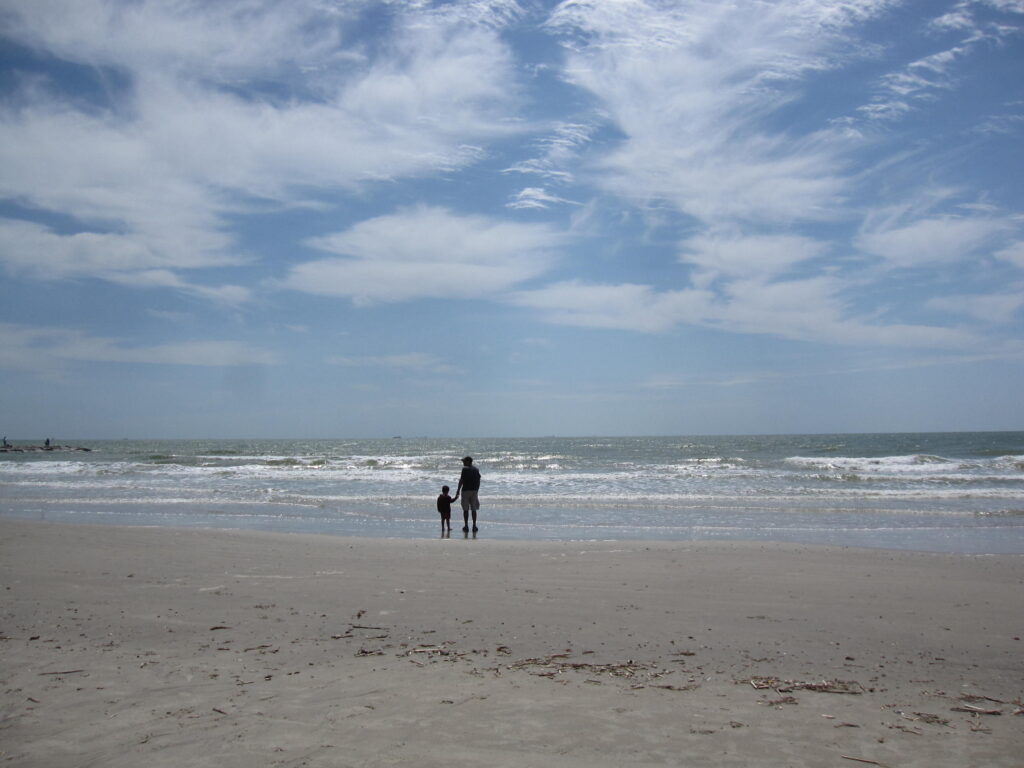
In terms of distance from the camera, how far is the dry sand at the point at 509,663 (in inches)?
153

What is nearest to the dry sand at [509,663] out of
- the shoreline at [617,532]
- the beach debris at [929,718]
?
the beach debris at [929,718]

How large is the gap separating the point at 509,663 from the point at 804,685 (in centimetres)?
206

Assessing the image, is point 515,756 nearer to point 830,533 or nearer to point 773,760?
point 773,760

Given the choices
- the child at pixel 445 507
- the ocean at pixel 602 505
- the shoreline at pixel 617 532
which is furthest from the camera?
the ocean at pixel 602 505

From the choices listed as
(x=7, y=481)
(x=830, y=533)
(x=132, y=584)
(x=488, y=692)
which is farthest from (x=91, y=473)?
(x=488, y=692)

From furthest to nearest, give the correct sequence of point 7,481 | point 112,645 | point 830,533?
point 7,481 < point 830,533 < point 112,645

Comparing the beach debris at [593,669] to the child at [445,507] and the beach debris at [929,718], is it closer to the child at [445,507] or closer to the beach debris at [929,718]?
the beach debris at [929,718]

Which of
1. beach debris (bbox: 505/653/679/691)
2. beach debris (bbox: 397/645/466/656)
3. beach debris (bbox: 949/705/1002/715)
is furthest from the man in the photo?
beach debris (bbox: 949/705/1002/715)

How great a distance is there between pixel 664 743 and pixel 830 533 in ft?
38.6

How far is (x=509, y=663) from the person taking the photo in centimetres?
536

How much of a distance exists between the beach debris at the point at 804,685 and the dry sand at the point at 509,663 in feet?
0.08

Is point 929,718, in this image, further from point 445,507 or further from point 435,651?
point 445,507

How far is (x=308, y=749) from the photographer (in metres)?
3.80

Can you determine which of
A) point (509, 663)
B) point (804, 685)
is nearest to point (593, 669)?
point (509, 663)
